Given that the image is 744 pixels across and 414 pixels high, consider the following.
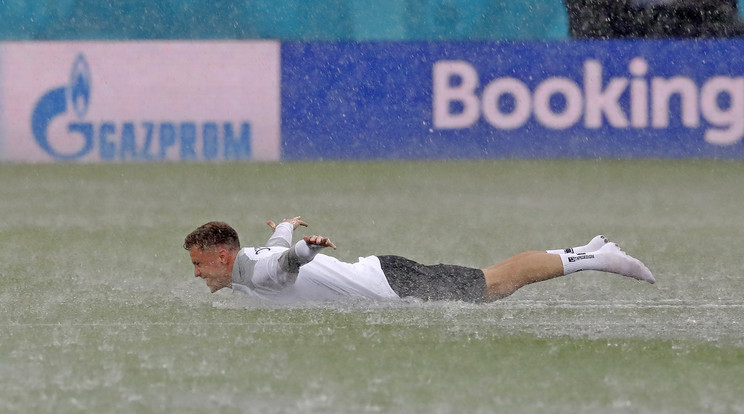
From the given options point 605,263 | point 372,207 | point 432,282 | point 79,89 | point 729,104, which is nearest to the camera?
point 432,282

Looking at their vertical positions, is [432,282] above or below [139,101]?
below

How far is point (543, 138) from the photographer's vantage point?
18797 millimetres

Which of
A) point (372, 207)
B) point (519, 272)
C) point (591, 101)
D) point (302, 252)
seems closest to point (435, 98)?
point (591, 101)

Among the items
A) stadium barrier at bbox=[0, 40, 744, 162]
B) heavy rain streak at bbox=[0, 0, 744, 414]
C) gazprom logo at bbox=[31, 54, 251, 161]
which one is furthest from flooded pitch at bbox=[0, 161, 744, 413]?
stadium barrier at bbox=[0, 40, 744, 162]

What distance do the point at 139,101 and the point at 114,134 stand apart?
526mm

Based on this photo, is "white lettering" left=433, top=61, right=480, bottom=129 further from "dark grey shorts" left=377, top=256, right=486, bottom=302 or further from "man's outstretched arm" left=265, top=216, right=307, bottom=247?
"dark grey shorts" left=377, top=256, right=486, bottom=302

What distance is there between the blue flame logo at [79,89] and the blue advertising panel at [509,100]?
2496mm

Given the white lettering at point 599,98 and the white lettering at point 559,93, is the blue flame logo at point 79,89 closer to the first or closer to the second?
the white lettering at point 559,93

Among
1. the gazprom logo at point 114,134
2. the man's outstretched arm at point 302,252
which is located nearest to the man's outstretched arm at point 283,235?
the man's outstretched arm at point 302,252

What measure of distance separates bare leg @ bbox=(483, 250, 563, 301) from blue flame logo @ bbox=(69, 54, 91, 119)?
11.0 m

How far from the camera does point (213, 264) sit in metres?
7.79

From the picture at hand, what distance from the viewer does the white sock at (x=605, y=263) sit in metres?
8.27

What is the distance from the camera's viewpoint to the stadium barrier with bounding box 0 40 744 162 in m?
Answer: 18.6

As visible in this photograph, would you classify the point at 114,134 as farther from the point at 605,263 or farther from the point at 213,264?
the point at 605,263
